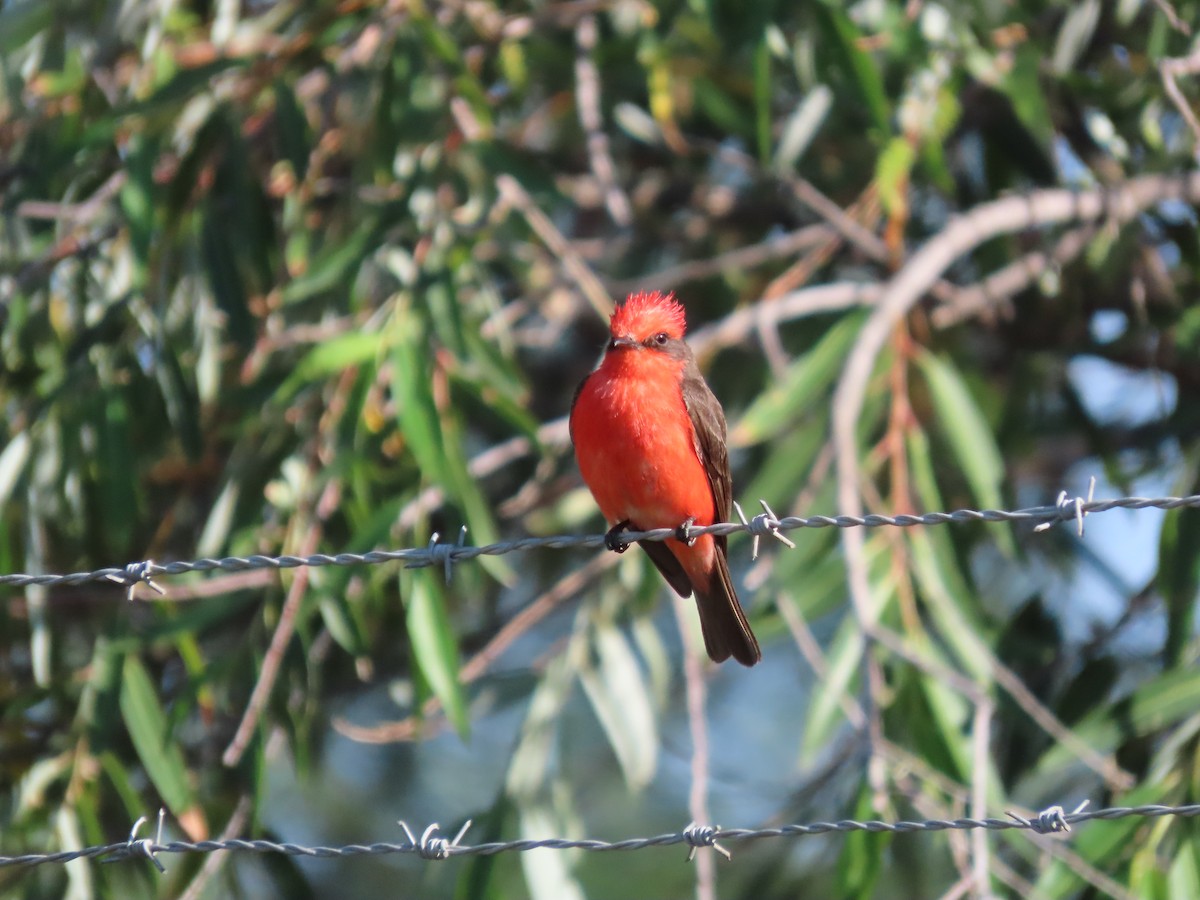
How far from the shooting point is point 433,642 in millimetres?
4535

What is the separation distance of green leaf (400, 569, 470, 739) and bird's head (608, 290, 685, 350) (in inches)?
35.1

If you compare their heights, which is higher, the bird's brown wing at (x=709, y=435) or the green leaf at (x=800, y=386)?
the bird's brown wing at (x=709, y=435)

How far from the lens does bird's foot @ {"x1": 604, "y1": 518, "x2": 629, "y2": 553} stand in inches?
163

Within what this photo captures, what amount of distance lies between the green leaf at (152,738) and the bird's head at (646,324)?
1.77m

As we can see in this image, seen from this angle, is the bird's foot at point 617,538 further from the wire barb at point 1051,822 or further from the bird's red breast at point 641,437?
the wire barb at point 1051,822

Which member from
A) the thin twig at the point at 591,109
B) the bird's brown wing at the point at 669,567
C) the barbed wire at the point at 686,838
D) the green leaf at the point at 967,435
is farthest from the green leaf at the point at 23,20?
the green leaf at the point at 967,435

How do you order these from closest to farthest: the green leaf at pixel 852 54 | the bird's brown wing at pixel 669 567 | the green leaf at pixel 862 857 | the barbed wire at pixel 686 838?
1. the barbed wire at pixel 686 838
2. the green leaf at pixel 862 857
3. the bird's brown wing at pixel 669 567
4. the green leaf at pixel 852 54

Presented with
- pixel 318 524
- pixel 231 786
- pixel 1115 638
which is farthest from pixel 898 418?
pixel 231 786

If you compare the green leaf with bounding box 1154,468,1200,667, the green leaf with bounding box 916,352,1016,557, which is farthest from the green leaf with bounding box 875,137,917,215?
the green leaf with bounding box 1154,468,1200,667

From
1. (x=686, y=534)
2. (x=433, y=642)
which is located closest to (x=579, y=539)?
(x=686, y=534)

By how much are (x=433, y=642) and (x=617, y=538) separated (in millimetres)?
730

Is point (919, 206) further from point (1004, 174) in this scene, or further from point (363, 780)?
point (363, 780)

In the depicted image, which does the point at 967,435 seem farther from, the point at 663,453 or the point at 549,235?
the point at 549,235

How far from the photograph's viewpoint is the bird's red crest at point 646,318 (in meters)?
4.61
